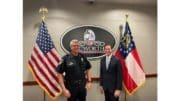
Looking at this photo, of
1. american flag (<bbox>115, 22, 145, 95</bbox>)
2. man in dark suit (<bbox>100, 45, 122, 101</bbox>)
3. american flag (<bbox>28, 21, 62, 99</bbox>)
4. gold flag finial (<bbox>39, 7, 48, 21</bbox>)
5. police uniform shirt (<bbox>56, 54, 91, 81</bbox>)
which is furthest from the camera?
american flag (<bbox>115, 22, 145, 95</bbox>)

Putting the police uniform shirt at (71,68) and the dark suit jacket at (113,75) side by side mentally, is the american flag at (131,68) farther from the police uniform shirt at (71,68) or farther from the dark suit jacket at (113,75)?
the police uniform shirt at (71,68)

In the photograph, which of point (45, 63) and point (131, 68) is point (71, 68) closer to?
point (45, 63)

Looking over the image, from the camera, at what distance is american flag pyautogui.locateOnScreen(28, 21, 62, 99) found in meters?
4.43

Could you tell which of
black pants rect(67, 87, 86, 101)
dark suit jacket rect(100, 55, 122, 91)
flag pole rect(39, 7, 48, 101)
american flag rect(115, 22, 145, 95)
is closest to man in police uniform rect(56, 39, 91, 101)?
black pants rect(67, 87, 86, 101)

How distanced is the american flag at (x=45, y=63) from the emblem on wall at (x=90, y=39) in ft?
1.65

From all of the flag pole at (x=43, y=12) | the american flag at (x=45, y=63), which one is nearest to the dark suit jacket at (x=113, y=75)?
the american flag at (x=45, y=63)

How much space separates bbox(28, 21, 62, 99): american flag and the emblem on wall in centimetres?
50

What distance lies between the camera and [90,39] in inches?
204

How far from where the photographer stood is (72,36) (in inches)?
199

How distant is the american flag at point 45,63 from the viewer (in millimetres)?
4426

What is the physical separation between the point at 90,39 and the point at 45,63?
1109 millimetres

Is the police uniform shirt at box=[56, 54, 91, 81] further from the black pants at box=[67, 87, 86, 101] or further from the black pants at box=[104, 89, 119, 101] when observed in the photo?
the black pants at box=[104, 89, 119, 101]
